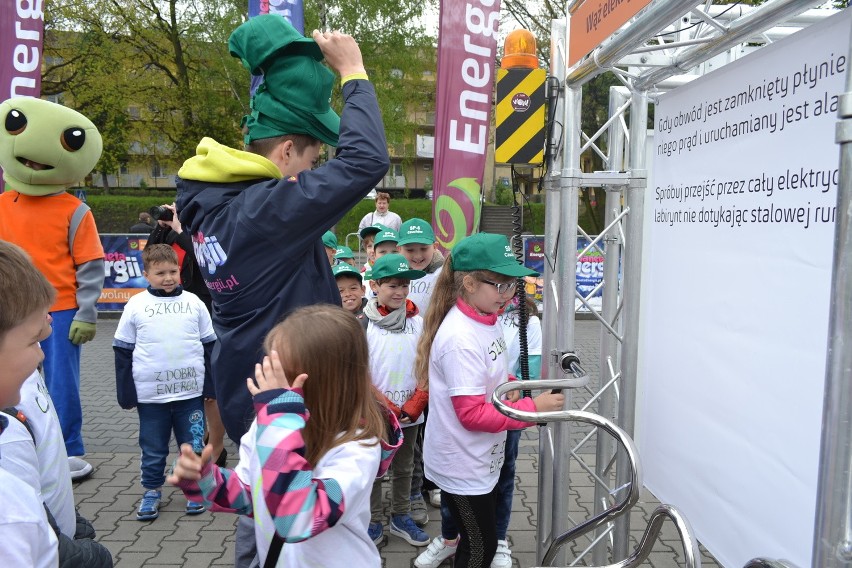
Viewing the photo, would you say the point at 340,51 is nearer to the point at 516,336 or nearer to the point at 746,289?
the point at 746,289

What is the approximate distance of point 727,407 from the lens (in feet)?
7.00

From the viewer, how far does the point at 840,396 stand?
1203 mm

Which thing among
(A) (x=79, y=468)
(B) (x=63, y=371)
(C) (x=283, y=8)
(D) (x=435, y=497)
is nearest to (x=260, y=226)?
(D) (x=435, y=497)

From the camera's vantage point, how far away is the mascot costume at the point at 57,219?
4082 millimetres

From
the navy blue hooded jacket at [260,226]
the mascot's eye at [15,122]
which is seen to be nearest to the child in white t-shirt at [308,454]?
the navy blue hooded jacket at [260,226]

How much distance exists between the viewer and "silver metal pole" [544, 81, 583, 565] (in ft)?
9.59

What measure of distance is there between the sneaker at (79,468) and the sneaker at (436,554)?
254cm

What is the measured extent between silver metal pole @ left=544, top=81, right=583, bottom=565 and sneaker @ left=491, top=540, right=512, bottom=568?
55cm

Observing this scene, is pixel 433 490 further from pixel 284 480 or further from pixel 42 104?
pixel 42 104

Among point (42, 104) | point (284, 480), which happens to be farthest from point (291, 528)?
point (42, 104)

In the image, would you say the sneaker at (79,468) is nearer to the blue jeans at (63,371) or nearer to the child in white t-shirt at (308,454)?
the blue jeans at (63,371)

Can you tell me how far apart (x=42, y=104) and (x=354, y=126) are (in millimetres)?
3388

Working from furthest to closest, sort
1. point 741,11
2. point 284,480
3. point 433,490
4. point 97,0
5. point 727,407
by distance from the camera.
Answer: point 97,0, point 433,490, point 741,11, point 727,407, point 284,480

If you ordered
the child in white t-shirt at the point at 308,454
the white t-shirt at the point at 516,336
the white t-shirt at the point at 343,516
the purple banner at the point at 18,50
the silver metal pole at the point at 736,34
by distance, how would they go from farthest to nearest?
the purple banner at the point at 18,50, the white t-shirt at the point at 516,336, the silver metal pole at the point at 736,34, the white t-shirt at the point at 343,516, the child in white t-shirt at the point at 308,454
